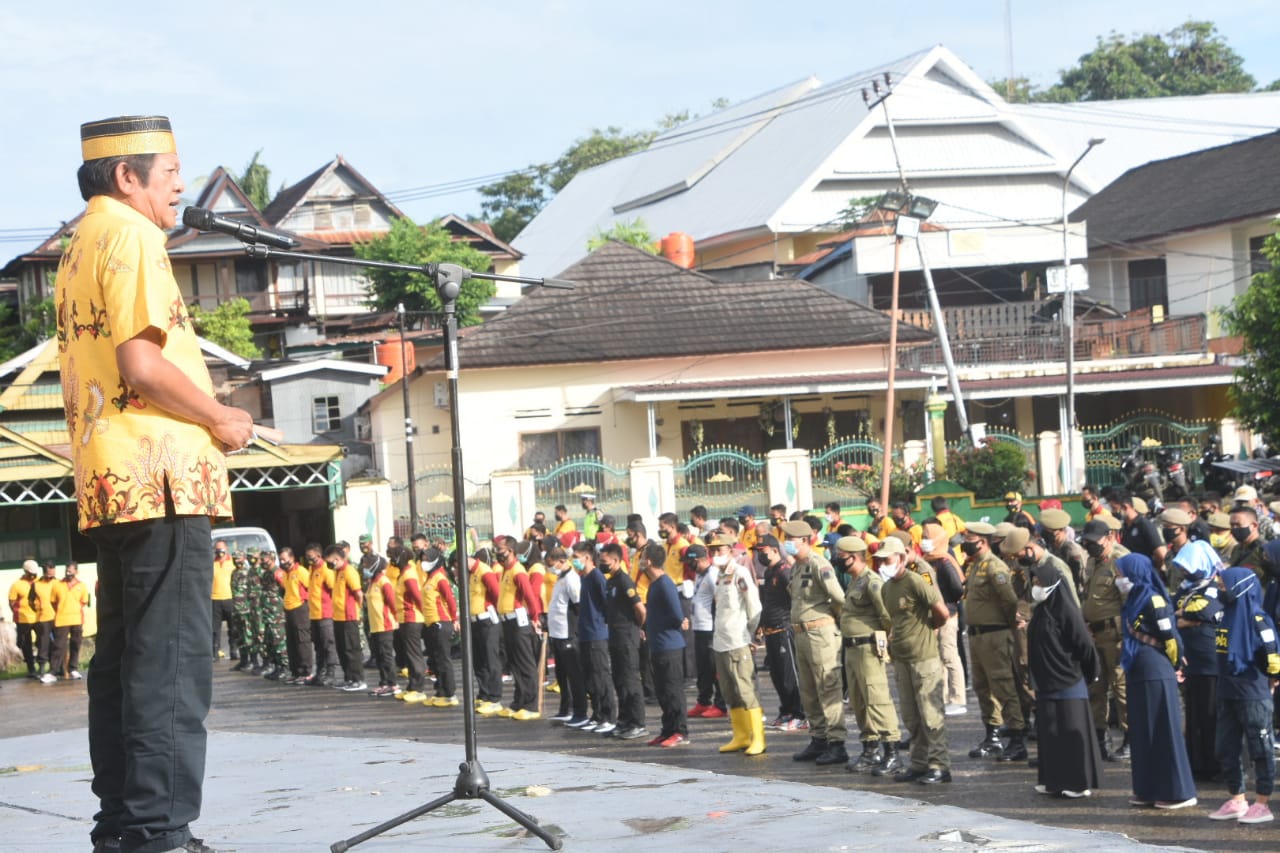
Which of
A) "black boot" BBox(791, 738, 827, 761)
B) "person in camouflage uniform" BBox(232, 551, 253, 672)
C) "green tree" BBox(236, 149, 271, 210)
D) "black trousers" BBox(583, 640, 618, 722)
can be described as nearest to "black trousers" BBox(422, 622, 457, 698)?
"black trousers" BBox(583, 640, 618, 722)

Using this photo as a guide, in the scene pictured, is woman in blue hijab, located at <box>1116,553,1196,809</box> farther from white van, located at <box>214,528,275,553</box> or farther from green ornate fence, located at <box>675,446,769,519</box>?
green ornate fence, located at <box>675,446,769,519</box>

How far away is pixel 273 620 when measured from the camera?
2320cm

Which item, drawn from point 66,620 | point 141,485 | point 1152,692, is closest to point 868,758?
point 1152,692

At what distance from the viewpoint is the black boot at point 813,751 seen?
42.0ft

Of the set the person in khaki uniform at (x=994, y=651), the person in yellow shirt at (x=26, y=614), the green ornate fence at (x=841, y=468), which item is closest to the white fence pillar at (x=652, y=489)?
the green ornate fence at (x=841, y=468)

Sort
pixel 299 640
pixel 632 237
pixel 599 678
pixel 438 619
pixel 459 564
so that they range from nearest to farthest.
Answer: pixel 459 564
pixel 599 678
pixel 438 619
pixel 299 640
pixel 632 237

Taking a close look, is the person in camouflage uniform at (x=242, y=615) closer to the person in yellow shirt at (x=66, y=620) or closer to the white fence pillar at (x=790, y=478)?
the person in yellow shirt at (x=66, y=620)

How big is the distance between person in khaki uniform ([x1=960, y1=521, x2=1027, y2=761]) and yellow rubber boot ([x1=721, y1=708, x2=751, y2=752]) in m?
1.92

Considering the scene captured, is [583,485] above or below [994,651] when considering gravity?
above

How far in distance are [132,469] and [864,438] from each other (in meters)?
31.2

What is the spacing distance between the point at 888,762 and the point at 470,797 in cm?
550

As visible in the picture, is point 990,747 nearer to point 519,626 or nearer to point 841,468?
point 519,626

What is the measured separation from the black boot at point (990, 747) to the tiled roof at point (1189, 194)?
112ft

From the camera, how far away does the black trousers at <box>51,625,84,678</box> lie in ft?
80.9
